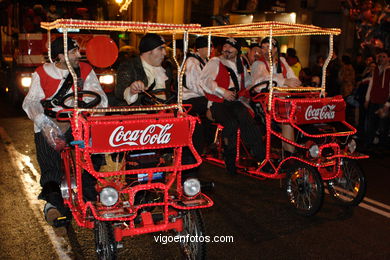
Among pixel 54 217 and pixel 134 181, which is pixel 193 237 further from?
pixel 54 217

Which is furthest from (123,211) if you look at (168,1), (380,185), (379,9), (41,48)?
(168,1)

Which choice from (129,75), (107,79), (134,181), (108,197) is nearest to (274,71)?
(129,75)

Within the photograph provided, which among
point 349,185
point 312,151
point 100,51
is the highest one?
point 100,51

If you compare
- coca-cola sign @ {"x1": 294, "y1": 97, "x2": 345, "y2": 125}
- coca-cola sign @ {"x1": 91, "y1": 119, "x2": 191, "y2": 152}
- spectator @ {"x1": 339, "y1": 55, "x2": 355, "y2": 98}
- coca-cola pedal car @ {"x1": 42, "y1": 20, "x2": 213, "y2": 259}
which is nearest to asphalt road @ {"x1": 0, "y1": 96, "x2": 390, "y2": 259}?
coca-cola pedal car @ {"x1": 42, "y1": 20, "x2": 213, "y2": 259}

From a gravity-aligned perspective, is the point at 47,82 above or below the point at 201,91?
above

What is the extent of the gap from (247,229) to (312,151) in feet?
4.15

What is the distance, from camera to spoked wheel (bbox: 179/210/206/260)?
3875mm

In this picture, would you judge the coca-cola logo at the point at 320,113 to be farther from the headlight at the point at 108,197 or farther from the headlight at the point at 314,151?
the headlight at the point at 108,197

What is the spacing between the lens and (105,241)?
386cm

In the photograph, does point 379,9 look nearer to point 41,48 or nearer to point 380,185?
point 380,185

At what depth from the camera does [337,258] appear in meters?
4.51

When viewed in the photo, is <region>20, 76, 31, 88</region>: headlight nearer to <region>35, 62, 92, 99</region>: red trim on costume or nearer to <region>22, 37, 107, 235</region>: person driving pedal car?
<region>22, 37, 107, 235</region>: person driving pedal car

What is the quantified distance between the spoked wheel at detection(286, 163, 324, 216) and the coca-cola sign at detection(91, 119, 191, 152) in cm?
203

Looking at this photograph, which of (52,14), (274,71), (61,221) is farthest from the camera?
(52,14)
